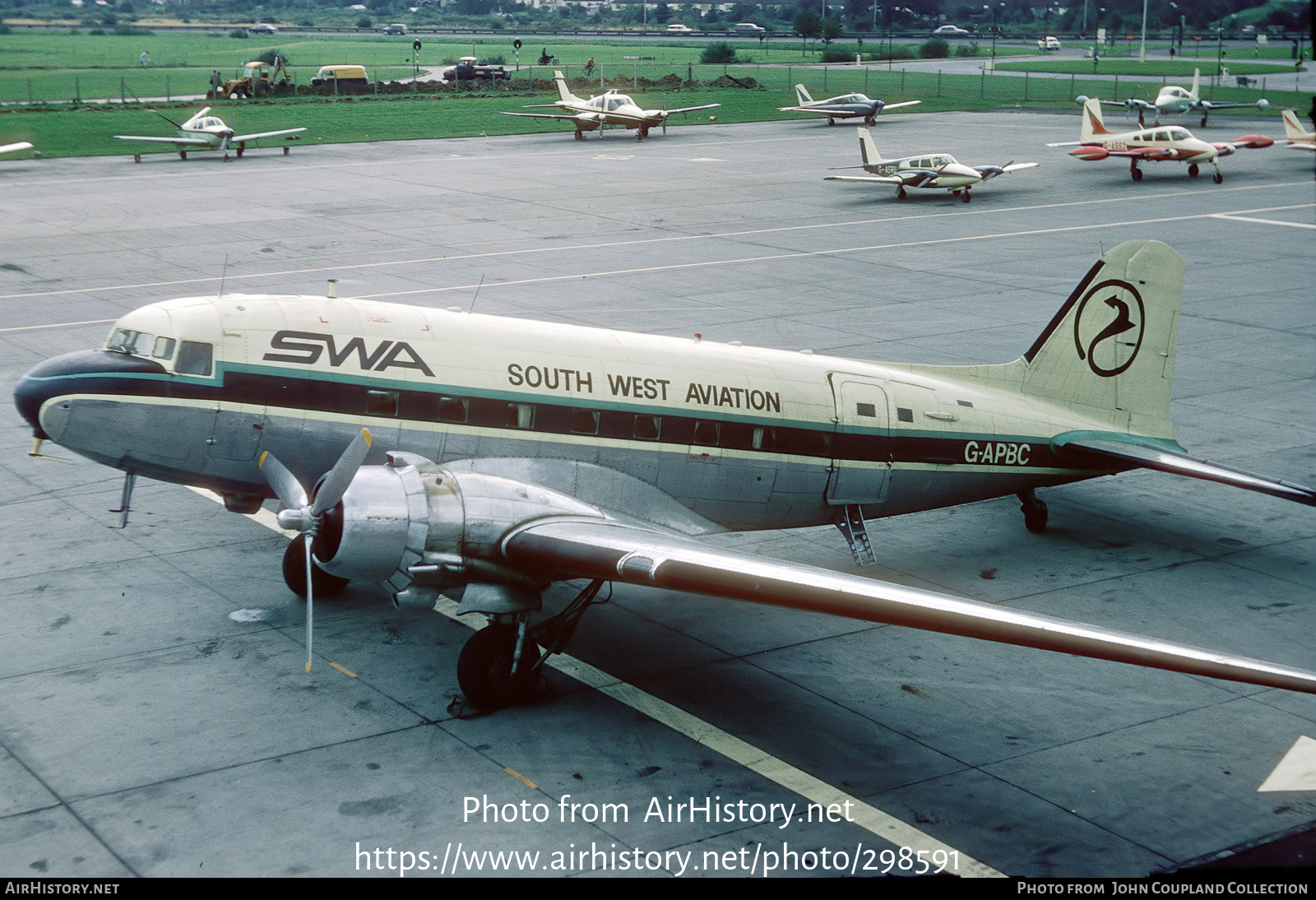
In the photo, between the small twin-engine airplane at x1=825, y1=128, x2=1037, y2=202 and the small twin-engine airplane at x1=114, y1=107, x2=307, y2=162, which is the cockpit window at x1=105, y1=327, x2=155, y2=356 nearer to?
the small twin-engine airplane at x1=825, y1=128, x2=1037, y2=202

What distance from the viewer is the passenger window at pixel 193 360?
15.1m

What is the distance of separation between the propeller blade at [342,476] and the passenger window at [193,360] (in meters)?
3.00

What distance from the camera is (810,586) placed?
40.8 ft

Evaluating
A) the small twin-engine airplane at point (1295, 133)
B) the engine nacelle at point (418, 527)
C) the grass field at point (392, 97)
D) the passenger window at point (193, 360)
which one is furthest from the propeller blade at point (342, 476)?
the small twin-engine airplane at point (1295, 133)

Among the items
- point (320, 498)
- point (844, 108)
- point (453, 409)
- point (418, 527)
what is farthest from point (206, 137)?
point (418, 527)

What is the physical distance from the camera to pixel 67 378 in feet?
49.1

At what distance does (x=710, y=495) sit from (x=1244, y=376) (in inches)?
717

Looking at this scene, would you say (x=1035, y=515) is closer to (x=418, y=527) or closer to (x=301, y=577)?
(x=418, y=527)

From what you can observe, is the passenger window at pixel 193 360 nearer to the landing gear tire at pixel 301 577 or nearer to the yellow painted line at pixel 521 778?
the landing gear tire at pixel 301 577

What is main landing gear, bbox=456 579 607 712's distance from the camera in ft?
46.0

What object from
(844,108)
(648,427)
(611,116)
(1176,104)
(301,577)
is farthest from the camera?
(844,108)

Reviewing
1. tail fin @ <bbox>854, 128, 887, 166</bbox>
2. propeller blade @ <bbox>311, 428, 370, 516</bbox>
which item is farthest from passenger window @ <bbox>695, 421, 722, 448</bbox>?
tail fin @ <bbox>854, 128, 887, 166</bbox>

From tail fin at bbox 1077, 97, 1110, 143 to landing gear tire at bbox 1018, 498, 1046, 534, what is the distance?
47.6m

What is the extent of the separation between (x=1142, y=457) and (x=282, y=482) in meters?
12.6
